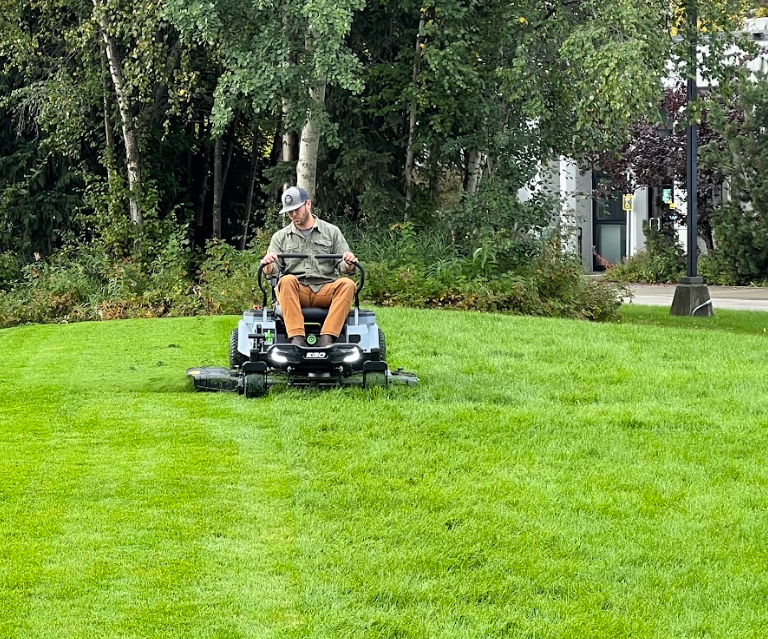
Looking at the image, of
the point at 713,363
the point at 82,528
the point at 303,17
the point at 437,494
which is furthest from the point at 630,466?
the point at 303,17

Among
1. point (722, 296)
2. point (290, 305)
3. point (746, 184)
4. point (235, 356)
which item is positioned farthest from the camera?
point (746, 184)

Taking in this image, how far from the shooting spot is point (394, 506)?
6195 millimetres

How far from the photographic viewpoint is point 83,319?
701 inches

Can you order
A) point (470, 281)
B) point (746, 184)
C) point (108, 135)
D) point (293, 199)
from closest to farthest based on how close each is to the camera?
point (293, 199)
point (470, 281)
point (108, 135)
point (746, 184)

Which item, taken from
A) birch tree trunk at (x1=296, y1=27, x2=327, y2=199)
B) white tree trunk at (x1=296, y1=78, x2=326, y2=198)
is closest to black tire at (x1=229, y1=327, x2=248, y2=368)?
birch tree trunk at (x1=296, y1=27, x2=327, y2=199)

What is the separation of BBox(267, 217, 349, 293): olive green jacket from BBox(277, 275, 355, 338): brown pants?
0.12m

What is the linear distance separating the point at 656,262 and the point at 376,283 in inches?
654

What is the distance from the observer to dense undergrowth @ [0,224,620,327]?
55.8 ft

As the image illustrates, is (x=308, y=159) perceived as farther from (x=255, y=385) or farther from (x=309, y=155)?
(x=255, y=385)

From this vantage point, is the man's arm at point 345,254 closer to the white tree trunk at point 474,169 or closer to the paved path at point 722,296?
the white tree trunk at point 474,169

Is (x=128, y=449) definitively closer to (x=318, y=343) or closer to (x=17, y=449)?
(x=17, y=449)

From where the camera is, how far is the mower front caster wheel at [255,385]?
372 inches

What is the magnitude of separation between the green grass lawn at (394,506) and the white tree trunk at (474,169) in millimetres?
9089

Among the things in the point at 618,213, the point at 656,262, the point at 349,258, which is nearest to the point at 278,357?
the point at 349,258
